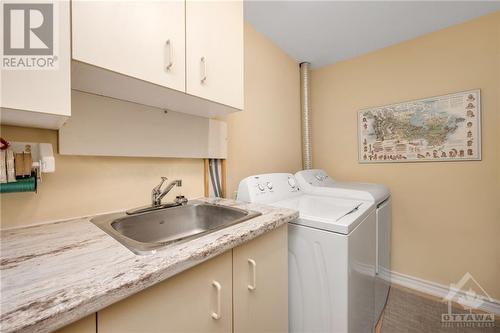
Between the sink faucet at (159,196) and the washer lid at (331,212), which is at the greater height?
the sink faucet at (159,196)

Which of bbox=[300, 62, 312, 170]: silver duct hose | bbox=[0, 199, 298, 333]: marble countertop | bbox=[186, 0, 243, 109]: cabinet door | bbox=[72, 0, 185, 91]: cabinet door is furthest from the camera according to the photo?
bbox=[300, 62, 312, 170]: silver duct hose

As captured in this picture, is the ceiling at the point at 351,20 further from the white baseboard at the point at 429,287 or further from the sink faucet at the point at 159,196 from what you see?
the white baseboard at the point at 429,287

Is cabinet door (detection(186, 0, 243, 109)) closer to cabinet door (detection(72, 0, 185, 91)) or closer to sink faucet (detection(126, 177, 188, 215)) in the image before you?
cabinet door (detection(72, 0, 185, 91))

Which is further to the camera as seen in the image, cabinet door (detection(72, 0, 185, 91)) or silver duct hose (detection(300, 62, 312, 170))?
silver duct hose (detection(300, 62, 312, 170))

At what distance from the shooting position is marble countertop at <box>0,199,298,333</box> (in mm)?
388

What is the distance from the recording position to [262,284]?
959 mm

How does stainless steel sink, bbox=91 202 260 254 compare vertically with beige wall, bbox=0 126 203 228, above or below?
below

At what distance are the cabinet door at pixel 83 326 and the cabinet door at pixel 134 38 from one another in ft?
2.47

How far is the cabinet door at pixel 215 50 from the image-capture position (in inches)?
38.3

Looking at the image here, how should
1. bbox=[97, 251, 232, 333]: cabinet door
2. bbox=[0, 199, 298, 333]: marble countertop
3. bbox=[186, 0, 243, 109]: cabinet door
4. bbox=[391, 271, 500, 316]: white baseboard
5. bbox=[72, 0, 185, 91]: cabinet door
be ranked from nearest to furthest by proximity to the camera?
bbox=[0, 199, 298, 333]: marble countertop
bbox=[97, 251, 232, 333]: cabinet door
bbox=[72, 0, 185, 91]: cabinet door
bbox=[186, 0, 243, 109]: cabinet door
bbox=[391, 271, 500, 316]: white baseboard

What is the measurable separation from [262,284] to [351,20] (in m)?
2.10

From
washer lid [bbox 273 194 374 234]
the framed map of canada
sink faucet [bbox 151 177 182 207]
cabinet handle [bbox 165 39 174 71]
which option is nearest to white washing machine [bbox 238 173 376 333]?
washer lid [bbox 273 194 374 234]

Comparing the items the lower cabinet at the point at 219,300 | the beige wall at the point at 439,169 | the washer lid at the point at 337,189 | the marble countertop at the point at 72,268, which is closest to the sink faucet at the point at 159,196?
the marble countertop at the point at 72,268

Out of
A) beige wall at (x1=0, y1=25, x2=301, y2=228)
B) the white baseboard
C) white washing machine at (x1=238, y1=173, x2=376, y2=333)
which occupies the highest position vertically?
beige wall at (x1=0, y1=25, x2=301, y2=228)
